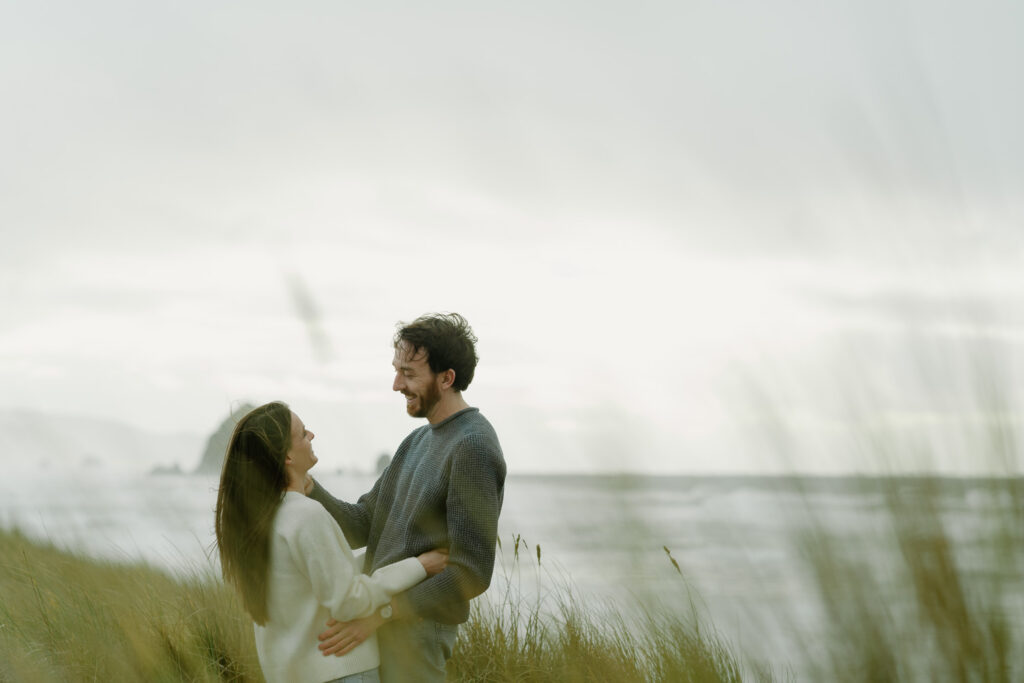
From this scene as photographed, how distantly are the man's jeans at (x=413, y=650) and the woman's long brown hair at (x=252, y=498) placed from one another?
1.05ft

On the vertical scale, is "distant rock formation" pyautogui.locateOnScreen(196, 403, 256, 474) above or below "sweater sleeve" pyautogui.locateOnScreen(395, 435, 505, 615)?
above

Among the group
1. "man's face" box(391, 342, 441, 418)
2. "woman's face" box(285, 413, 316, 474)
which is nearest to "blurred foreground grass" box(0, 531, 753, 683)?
"woman's face" box(285, 413, 316, 474)

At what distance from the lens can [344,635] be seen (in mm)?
2113

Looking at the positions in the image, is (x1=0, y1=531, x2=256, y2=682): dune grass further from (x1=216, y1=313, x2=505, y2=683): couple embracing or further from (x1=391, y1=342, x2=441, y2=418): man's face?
(x1=391, y1=342, x2=441, y2=418): man's face

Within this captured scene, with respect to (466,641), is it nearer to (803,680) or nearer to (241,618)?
(241,618)

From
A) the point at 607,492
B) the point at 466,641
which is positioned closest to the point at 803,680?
the point at 607,492

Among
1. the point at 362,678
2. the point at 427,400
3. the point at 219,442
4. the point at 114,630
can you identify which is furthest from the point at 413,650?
the point at 114,630

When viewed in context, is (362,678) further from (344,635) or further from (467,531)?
(467,531)

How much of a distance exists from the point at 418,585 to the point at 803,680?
123cm

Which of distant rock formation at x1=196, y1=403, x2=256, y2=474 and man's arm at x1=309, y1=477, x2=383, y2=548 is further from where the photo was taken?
man's arm at x1=309, y1=477, x2=383, y2=548

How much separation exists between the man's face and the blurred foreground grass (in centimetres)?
85

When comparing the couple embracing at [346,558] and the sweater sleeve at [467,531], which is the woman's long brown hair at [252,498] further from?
the sweater sleeve at [467,531]

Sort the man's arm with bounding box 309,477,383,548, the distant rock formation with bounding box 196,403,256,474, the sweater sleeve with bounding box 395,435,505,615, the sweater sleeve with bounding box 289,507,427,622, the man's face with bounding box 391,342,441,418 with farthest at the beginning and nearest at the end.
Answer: the man's arm with bounding box 309,477,383,548
the man's face with bounding box 391,342,441,418
the distant rock formation with bounding box 196,403,256,474
the sweater sleeve with bounding box 395,435,505,615
the sweater sleeve with bounding box 289,507,427,622

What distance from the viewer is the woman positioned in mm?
2094
